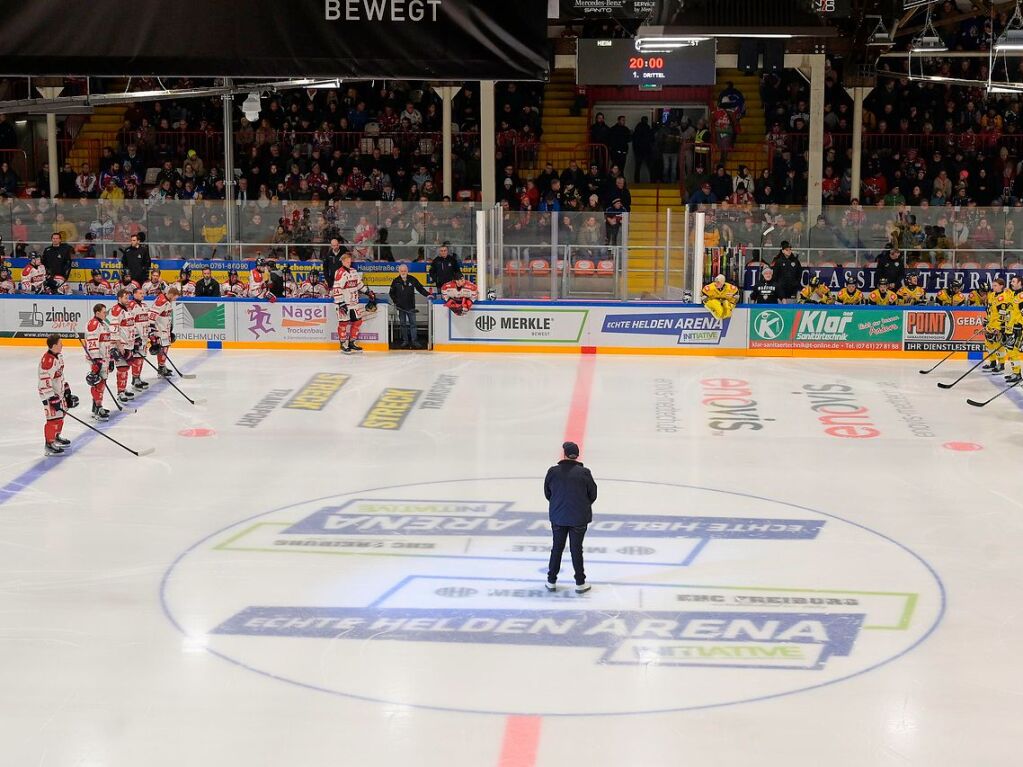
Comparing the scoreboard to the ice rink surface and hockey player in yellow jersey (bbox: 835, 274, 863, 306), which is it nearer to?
hockey player in yellow jersey (bbox: 835, 274, 863, 306)

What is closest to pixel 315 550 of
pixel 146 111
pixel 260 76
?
pixel 260 76

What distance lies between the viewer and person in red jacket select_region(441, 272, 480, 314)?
74.1ft

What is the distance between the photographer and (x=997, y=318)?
19297 mm

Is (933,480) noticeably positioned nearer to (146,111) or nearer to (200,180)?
(200,180)

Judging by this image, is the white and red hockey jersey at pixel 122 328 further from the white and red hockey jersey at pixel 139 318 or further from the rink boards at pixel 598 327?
the rink boards at pixel 598 327

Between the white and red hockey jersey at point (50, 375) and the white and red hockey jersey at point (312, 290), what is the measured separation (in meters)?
9.50

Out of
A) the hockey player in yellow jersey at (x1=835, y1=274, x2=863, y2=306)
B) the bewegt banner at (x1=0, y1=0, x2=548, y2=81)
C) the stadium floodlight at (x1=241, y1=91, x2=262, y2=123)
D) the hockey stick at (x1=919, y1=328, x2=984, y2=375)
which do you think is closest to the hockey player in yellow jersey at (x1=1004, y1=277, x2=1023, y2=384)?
the hockey stick at (x1=919, y1=328, x2=984, y2=375)

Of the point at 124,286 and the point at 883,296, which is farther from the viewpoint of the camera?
the point at 883,296

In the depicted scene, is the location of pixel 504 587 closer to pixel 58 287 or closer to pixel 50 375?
pixel 50 375

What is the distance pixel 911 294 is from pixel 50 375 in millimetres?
15044

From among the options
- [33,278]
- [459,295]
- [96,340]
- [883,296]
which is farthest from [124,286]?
[883,296]

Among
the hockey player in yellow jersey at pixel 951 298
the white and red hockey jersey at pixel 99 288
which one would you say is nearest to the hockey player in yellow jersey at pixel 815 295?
the hockey player in yellow jersey at pixel 951 298

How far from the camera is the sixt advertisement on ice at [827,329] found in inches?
881

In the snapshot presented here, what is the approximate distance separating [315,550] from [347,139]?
809 inches
